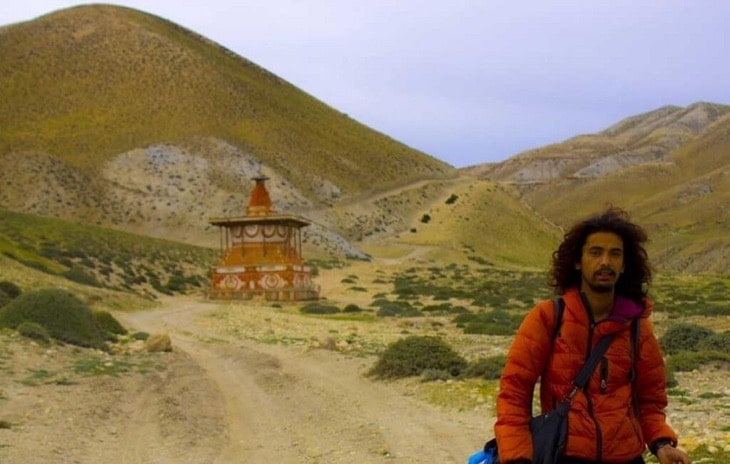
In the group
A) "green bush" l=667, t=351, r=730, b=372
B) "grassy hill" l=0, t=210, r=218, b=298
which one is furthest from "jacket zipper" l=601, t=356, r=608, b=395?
"grassy hill" l=0, t=210, r=218, b=298

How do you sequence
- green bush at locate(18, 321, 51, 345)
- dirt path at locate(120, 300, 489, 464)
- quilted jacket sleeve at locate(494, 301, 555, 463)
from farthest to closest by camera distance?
green bush at locate(18, 321, 51, 345), dirt path at locate(120, 300, 489, 464), quilted jacket sleeve at locate(494, 301, 555, 463)

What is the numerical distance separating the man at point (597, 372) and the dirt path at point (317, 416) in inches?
187

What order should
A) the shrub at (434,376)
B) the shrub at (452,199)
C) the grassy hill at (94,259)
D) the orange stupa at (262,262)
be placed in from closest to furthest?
1. the shrub at (434,376)
2. the grassy hill at (94,259)
3. the orange stupa at (262,262)
4. the shrub at (452,199)

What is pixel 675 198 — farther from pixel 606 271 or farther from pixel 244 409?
pixel 606 271

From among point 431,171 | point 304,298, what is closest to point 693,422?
point 304,298

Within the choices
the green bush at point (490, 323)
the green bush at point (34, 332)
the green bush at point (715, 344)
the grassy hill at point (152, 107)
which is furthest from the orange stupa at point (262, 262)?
the grassy hill at point (152, 107)

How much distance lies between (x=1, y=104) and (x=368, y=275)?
195ft

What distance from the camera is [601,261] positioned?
14.5ft

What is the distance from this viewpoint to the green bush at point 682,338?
17.0m

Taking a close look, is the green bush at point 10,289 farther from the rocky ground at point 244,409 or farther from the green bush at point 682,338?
the green bush at point 682,338

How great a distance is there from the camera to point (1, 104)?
9988 cm

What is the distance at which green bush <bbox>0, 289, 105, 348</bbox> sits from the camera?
18.9 m

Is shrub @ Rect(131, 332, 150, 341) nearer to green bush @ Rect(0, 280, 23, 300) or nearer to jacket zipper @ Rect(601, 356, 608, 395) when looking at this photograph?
green bush @ Rect(0, 280, 23, 300)

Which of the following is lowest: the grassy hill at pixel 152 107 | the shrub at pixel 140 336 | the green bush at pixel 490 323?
the green bush at pixel 490 323
